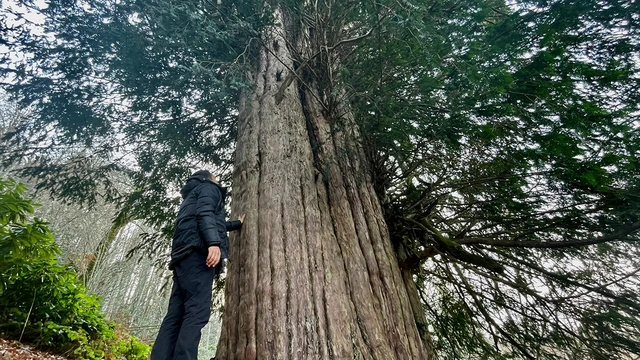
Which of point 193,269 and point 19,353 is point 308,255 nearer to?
point 193,269

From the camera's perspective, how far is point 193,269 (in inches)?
88.4

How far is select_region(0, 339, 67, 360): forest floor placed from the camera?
3379 mm

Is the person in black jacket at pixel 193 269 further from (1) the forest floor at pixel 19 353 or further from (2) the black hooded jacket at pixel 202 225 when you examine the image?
(1) the forest floor at pixel 19 353

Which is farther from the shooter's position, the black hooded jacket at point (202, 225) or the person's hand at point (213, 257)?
the black hooded jacket at point (202, 225)

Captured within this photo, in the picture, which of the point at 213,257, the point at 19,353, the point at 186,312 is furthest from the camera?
the point at 19,353

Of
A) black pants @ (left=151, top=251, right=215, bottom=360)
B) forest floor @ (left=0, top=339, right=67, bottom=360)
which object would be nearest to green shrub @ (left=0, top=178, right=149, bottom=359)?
forest floor @ (left=0, top=339, right=67, bottom=360)

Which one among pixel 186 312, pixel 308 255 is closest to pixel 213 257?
pixel 186 312

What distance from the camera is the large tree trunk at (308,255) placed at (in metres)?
1.88

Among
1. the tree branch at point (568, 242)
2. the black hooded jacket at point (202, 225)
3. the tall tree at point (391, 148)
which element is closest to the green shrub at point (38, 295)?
the tall tree at point (391, 148)

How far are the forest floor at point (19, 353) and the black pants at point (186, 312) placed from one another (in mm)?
2548

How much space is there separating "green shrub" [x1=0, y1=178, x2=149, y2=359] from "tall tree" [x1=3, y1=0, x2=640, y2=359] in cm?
120

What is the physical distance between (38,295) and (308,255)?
13.5 feet

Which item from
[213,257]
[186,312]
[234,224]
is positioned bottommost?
[186,312]

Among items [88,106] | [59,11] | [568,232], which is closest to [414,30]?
[568,232]
